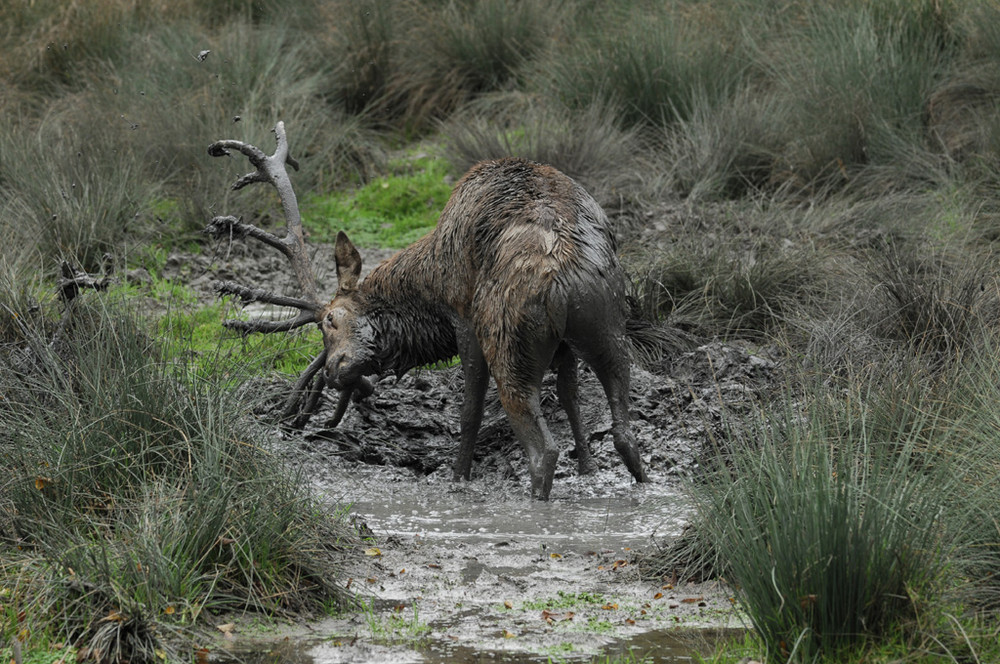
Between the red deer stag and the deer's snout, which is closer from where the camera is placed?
the red deer stag

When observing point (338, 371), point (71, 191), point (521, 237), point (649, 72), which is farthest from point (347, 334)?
point (649, 72)

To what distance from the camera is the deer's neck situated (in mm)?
7840

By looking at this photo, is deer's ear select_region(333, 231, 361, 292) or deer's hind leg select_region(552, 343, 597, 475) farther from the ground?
deer's ear select_region(333, 231, 361, 292)

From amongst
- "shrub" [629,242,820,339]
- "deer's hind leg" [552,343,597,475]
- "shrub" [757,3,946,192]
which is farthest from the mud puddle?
"shrub" [757,3,946,192]

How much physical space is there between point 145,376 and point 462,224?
243cm

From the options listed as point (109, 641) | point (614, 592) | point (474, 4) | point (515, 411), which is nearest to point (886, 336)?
point (515, 411)

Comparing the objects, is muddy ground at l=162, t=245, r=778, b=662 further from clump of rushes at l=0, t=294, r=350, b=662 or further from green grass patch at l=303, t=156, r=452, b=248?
green grass patch at l=303, t=156, r=452, b=248

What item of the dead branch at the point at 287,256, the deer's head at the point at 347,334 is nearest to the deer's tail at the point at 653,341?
the deer's head at the point at 347,334

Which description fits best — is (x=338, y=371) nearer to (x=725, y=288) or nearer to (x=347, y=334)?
(x=347, y=334)

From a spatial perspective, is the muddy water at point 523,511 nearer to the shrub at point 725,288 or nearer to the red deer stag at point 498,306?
the red deer stag at point 498,306

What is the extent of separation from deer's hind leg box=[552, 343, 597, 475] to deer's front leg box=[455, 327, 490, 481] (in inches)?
17.7

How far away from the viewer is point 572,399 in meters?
7.64

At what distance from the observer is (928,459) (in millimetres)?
A: 5121

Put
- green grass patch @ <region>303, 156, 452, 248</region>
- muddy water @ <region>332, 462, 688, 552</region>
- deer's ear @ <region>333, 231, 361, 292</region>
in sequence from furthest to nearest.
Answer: green grass patch @ <region>303, 156, 452, 248</region> < deer's ear @ <region>333, 231, 361, 292</region> < muddy water @ <region>332, 462, 688, 552</region>
